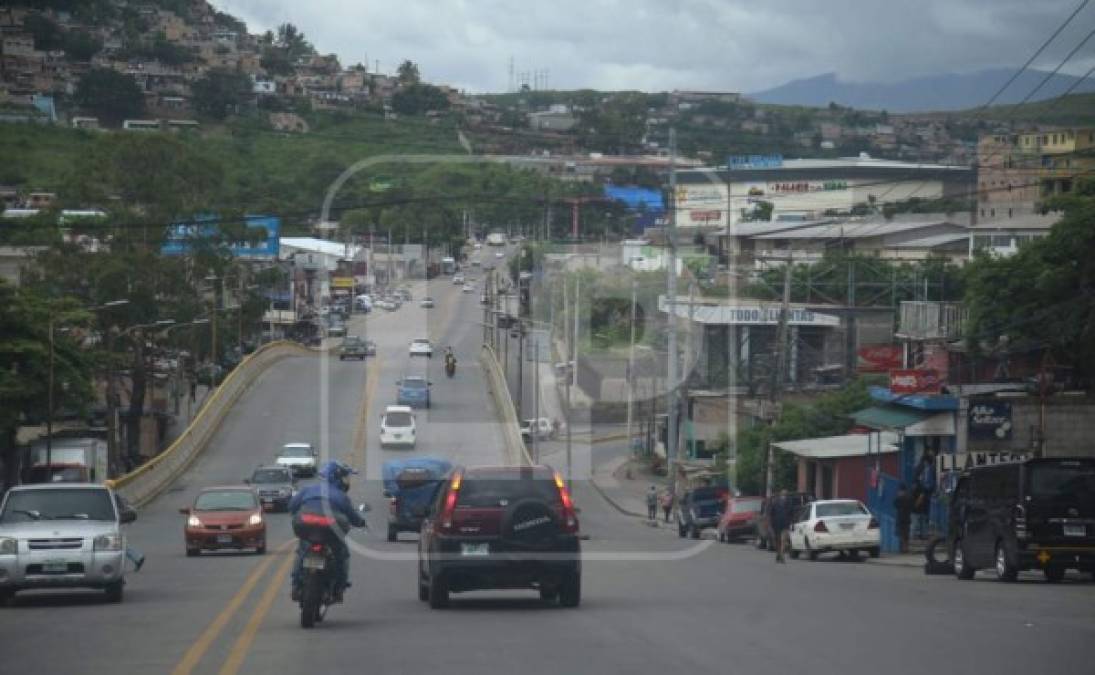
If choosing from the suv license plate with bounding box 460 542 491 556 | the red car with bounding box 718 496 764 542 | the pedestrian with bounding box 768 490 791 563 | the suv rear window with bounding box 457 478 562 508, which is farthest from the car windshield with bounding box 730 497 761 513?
the suv license plate with bounding box 460 542 491 556

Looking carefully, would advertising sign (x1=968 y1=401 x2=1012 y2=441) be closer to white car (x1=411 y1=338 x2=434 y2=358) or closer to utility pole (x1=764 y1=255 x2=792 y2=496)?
utility pole (x1=764 y1=255 x2=792 y2=496)

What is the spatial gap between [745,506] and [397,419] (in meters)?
17.2

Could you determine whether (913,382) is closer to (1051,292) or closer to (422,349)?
(1051,292)

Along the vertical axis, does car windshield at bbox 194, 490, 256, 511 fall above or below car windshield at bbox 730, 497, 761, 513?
above

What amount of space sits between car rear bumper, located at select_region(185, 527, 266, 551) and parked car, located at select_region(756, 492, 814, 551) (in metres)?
12.1

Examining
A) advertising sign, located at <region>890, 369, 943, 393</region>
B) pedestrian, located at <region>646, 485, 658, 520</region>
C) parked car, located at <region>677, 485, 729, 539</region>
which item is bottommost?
pedestrian, located at <region>646, 485, 658, 520</region>

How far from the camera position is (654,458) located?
79688mm

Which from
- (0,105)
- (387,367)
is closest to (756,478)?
(387,367)

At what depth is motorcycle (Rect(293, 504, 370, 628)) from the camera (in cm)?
1766

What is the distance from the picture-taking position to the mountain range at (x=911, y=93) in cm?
15412

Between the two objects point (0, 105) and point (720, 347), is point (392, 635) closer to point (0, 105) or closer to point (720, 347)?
point (720, 347)

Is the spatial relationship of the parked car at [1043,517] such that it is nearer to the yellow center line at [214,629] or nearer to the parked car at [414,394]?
the yellow center line at [214,629]

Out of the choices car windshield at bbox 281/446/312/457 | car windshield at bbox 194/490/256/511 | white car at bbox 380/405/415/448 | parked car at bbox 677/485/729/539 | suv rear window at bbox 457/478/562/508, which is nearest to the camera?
suv rear window at bbox 457/478/562/508

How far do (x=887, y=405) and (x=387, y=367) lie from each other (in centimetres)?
4043
